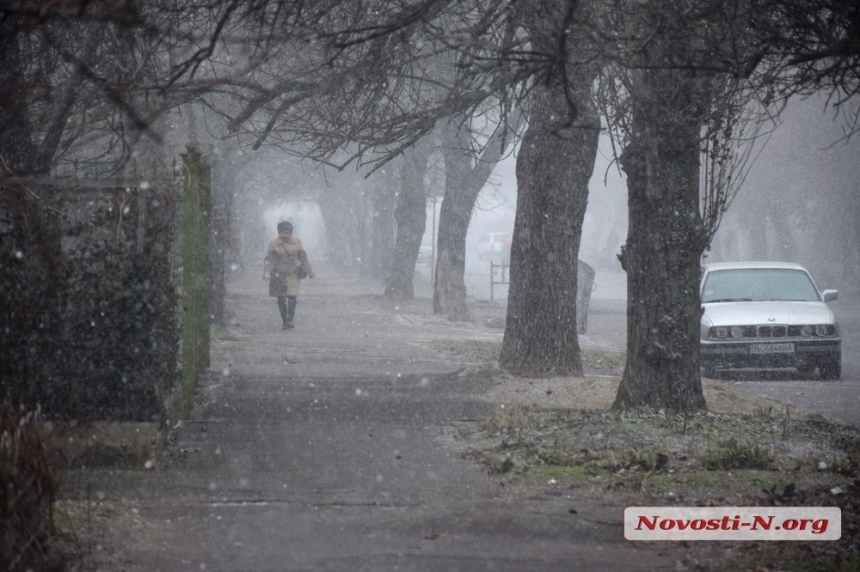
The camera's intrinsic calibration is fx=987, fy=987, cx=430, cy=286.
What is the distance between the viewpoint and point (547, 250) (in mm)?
12242

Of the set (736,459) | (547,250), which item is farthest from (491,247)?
(736,459)

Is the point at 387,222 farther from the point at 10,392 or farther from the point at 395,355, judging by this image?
the point at 10,392

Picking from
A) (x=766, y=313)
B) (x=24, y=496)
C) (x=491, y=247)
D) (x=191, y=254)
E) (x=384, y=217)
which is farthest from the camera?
(x=491, y=247)

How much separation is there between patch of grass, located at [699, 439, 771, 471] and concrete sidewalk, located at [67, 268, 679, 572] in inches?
51.2

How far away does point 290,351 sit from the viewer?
15328 mm

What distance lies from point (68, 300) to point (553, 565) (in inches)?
152

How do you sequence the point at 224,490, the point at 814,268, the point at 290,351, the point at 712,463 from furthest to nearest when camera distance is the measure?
1. the point at 814,268
2. the point at 290,351
3. the point at 712,463
4. the point at 224,490

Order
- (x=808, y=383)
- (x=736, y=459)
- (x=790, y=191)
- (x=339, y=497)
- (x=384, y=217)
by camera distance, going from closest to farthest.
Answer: (x=339, y=497), (x=736, y=459), (x=808, y=383), (x=384, y=217), (x=790, y=191)

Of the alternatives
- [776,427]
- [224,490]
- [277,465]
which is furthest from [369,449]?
[776,427]

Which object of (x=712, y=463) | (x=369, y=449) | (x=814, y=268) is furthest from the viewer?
(x=814, y=268)

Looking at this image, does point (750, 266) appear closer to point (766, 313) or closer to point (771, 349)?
point (766, 313)

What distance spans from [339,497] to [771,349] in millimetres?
9040

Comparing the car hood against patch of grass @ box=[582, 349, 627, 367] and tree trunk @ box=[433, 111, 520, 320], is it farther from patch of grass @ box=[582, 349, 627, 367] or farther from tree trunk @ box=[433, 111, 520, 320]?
tree trunk @ box=[433, 111, 520, 320]

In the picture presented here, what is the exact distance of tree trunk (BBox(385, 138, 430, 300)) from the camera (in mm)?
29922
